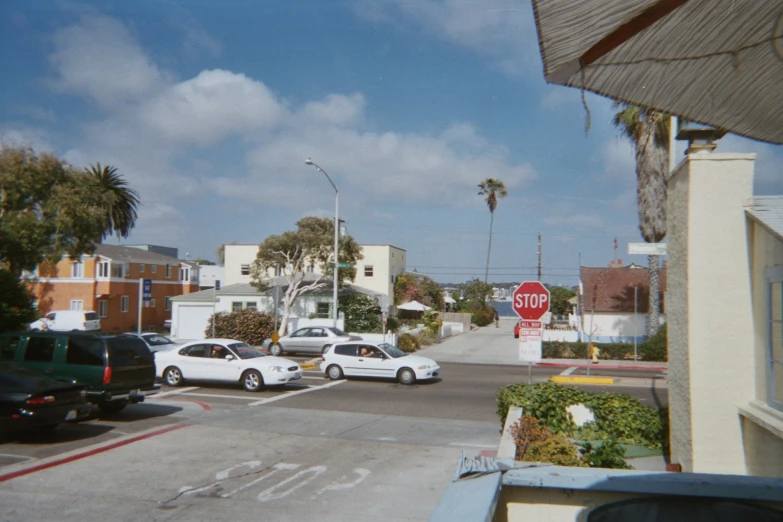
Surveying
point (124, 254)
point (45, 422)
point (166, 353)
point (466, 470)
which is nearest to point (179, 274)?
point (124, 254)

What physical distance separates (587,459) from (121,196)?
53171 millimetres

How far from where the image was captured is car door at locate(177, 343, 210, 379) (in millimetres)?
20344

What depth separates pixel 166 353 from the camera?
20.8 meters

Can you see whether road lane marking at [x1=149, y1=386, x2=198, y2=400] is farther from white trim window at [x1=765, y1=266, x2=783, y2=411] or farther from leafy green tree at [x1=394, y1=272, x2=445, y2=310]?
leafy green tree at [x1=394, y1=272, x2=445, y2=310]

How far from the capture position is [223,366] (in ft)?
66.1

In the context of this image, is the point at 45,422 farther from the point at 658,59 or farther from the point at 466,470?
the point at 658,59

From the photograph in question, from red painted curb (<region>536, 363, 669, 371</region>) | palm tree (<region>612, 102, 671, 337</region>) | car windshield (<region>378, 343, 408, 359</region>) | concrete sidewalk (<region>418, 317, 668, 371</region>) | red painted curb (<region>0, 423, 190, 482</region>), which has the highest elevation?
palm tree (<region>612, 102, 671, 337</region>)

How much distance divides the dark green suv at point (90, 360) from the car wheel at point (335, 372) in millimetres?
8659

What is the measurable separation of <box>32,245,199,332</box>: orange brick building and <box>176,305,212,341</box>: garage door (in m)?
5.31

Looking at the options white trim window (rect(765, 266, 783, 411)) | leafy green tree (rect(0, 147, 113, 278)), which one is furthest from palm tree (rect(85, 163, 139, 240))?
white trim window (rect(765, 266, 783, 411))

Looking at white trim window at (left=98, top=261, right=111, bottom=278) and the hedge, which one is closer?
the hedge

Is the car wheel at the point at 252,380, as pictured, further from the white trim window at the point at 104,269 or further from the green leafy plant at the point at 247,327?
the white trim window at the point at 104,269

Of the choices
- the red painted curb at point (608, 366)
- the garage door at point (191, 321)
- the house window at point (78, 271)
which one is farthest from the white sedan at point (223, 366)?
the house window at point (78, 271)

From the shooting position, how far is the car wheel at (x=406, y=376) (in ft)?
72.5
